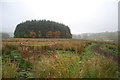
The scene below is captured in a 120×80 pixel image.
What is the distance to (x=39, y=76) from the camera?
6.38ft

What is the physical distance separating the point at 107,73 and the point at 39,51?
2.41 meters

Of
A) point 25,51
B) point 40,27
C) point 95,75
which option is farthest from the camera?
point 40,27

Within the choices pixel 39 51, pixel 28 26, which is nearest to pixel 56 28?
pixel 28 26

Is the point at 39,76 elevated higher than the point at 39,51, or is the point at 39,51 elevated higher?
the point at 39,51

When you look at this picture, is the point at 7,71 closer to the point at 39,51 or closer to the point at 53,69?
the point at 53,69

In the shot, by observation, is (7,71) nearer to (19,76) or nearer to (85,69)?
(19,76)

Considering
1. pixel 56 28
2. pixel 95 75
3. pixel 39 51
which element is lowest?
pixel 95 75

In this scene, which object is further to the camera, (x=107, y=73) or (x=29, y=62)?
(x=29, y=62)

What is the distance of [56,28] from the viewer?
5209 centimetres

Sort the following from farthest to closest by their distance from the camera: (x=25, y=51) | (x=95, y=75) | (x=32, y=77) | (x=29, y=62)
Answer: (x=25, y=51)
(x=29, y=62)
(x=32, y=77)
(x=95, y=75)

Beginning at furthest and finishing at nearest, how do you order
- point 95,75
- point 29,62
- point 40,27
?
1. point 40,27
2. point 29,62
3. point 95,75

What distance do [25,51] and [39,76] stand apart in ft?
5.16

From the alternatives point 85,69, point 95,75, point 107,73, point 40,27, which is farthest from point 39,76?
point 40,27

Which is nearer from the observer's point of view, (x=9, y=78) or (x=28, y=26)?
(x=9, y=78)
